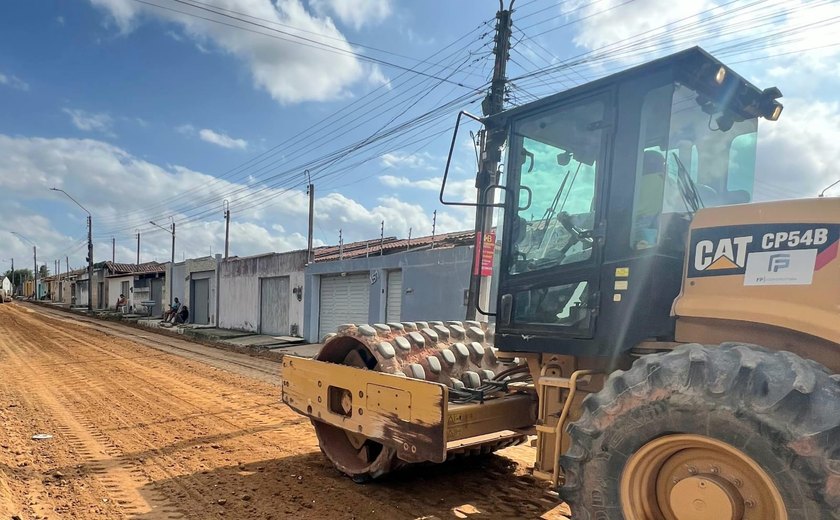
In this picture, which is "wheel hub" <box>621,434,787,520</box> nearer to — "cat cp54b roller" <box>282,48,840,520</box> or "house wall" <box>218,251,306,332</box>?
"cat cp54b roller" <box>282,48,840,520</box>

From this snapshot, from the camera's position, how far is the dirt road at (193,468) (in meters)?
4.38

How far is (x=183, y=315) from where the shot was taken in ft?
93.1

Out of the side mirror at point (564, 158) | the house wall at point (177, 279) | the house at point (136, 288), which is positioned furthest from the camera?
the house at point (136, 288)

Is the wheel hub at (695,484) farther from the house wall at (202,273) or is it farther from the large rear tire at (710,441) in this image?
the house wall at (202,273)

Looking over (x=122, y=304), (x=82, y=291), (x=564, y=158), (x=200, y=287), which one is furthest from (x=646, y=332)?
(x=82, y=291)

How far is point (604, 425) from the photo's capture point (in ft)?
8.75

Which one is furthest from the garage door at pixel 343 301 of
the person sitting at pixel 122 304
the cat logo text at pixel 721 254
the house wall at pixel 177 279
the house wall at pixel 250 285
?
the person sitting at pixel 122 304

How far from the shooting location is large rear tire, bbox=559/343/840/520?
2119 mm

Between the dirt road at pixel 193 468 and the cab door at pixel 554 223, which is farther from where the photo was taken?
the dirt road at pixel 193 468

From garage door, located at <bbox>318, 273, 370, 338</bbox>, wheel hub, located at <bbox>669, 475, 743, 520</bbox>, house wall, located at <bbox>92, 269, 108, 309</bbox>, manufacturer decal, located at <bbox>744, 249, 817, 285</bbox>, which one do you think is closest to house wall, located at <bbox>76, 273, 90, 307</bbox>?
house wall, located at <bbox>92, 269, 108, 309</bbox>

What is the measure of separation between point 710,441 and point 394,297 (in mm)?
13338

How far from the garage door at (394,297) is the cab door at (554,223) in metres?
11.5

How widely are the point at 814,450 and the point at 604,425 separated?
2.70ft

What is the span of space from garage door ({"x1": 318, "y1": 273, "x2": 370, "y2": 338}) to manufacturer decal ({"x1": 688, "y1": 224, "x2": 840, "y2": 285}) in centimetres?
1423
